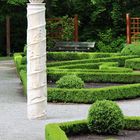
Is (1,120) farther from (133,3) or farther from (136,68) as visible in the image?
(133,3)

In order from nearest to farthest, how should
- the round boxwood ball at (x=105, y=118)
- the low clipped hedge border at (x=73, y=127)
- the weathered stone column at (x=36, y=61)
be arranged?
the low clipped hedge border at (x=73, y=127), the round boxwood ball at (x=105, y=118), the weathered stone column at (x=36, y=61)

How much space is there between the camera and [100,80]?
52.0 feet

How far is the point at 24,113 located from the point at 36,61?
133 centimetres

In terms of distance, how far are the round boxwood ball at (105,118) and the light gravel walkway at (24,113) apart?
2.89ft

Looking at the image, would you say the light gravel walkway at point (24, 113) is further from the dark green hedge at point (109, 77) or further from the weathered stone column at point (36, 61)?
the dark green hedge at point (109, 77)

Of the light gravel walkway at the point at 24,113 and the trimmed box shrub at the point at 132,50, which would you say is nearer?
the light gravel walkway at the point at 24,113

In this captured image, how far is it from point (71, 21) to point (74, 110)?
18.9m

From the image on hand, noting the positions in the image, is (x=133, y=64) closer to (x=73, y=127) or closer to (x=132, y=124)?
(x=132, y=124)

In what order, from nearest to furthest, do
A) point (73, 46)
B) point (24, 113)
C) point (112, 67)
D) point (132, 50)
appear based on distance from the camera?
point (24, 113), point (112, 67), point (132, 50), point (73, 46)

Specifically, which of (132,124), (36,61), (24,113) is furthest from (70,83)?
(132,124)

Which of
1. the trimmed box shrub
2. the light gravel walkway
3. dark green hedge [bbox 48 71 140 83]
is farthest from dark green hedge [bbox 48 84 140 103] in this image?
the trimmed box shrub

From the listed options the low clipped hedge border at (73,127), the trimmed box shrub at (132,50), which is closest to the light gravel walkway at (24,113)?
the low clipped hedge border at (73,127)

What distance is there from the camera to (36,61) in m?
11.0

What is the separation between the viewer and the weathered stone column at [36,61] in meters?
10.9
